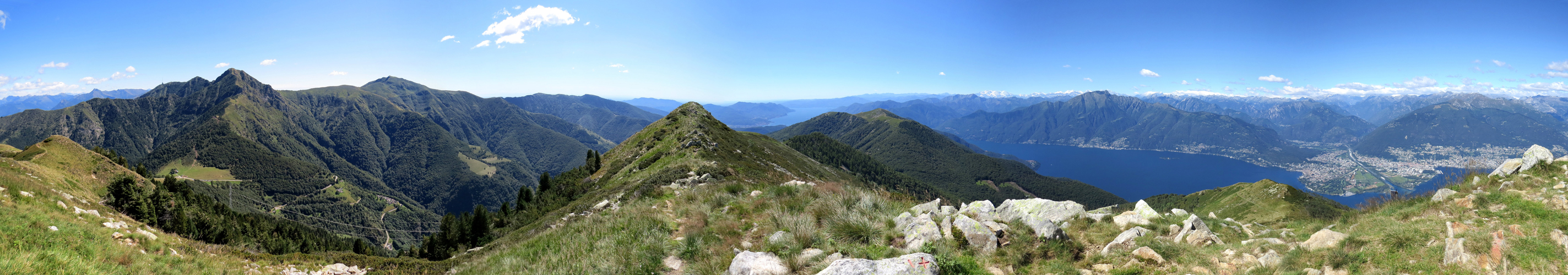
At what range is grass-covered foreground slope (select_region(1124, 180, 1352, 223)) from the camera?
61750mm

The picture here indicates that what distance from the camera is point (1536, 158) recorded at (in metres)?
13.0

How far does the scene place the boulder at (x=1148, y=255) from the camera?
7.74m

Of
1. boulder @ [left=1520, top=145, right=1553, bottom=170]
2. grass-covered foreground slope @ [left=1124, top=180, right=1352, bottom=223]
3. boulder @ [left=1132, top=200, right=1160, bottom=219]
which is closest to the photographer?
boulder @ [left=1132, top=200, right=1160, bottom=219]

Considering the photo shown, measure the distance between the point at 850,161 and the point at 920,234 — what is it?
124m

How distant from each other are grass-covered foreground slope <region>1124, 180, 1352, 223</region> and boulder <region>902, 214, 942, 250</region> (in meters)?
59.3

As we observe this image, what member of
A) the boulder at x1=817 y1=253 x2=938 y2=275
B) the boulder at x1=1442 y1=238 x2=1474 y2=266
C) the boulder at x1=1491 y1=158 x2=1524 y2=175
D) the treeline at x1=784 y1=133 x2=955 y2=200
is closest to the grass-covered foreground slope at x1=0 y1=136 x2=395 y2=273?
the boulder at x1=817 y1=253 x2=938 y2=275

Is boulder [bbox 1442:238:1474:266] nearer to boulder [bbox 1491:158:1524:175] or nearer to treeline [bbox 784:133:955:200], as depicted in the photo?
boulder [bbox 1491:158:1524:175]

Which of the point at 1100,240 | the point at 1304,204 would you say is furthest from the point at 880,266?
the point at 1304,204

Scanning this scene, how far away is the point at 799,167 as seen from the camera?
67.6m

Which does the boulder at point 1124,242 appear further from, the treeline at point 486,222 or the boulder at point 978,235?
the treeline at point 486,222

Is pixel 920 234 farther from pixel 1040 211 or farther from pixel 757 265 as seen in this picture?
pixel 1040 211

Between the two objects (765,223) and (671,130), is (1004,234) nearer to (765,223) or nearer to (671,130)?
(765,223)

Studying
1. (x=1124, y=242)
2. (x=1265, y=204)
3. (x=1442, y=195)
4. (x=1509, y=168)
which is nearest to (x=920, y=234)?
(x=1124, y=242)

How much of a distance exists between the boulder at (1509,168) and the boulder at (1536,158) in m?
0.07
